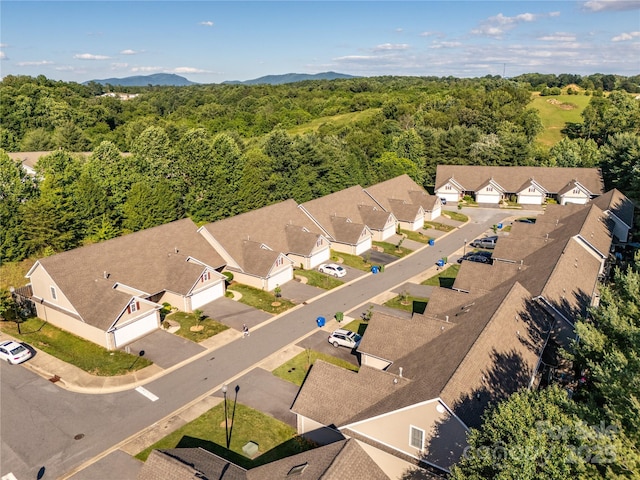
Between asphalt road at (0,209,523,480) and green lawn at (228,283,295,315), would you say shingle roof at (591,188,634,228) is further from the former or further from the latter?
asphalt road at (0,209,523,480)

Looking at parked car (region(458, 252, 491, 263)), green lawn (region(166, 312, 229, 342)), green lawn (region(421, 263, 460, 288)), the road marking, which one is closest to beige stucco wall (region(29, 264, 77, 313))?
green lawn (region(166, 312, 229, 342))

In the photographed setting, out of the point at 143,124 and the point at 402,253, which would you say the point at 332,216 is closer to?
the point at 402,253

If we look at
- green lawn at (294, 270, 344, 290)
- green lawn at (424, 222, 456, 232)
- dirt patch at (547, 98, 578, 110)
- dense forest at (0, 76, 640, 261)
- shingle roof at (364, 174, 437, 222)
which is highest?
dirt patch at (547, 98, 578, 110)

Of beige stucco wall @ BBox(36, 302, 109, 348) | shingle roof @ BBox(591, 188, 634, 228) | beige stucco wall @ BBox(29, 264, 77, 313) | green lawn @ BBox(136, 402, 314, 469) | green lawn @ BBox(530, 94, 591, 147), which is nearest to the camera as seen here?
green lawn @ BBox(136, 402, 314, 469)

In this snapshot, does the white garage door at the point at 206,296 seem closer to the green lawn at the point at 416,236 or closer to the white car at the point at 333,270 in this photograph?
the white car at the point at 333,270

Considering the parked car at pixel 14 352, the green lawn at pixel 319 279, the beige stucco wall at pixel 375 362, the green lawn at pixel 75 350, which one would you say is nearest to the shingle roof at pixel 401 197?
the green lawn at pixel 319 279

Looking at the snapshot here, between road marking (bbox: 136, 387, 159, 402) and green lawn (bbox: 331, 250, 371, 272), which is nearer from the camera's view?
road marking (bbox: 136, 387, 159, 402)

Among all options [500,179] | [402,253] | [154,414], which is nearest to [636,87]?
[500,179]
